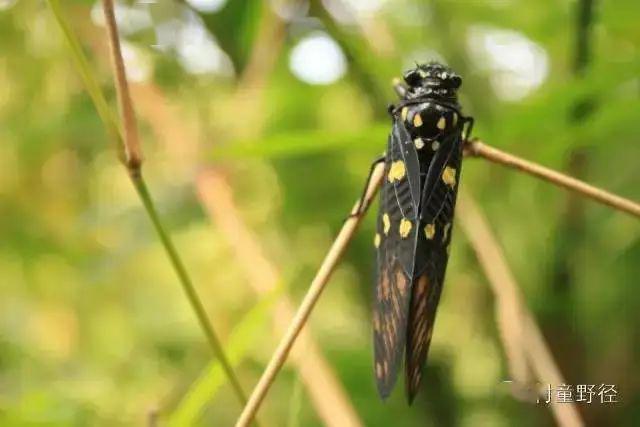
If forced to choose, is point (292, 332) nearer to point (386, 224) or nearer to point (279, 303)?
point (386, 224)

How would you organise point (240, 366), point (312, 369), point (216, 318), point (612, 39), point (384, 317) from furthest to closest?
point (216, 318) → point (240, 366) → point (612, 39) → point (312, 369) → point (384, 317)

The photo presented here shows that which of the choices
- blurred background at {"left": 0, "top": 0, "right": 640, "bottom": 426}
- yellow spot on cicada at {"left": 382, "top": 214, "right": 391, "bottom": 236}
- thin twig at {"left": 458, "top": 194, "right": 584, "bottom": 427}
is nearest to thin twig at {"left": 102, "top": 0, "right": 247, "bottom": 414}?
blurred background at {"left": 0, "top": 0, "right": 640, "bottom": 426}

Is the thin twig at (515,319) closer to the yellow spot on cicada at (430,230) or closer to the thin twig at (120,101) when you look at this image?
the yellow spot on cicada at (430,230)

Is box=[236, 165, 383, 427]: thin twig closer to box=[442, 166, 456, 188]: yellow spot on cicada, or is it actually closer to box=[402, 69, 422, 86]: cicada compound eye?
box=[442, 166, 456, 188]: yellow spot on cicada

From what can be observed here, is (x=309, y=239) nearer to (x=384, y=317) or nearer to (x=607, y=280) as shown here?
(x=607, y=280)

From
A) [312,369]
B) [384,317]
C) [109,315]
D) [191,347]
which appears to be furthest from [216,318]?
[384,317]

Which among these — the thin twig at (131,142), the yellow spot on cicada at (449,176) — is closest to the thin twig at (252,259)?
the thin twig at (131,142)
